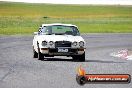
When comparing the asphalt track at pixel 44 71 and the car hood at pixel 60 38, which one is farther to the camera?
the car hood at pixel 60 38

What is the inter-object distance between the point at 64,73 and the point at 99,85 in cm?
333

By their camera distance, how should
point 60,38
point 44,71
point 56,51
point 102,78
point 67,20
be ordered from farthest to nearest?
point 67,20, point 60,38, point 56,51, point 44,71, point 102,78

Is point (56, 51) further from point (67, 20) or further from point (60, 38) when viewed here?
point (67, 20)

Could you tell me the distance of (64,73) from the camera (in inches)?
666

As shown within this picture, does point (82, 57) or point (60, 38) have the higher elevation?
point (60, 38)

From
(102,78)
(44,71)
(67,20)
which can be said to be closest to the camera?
(102,78)

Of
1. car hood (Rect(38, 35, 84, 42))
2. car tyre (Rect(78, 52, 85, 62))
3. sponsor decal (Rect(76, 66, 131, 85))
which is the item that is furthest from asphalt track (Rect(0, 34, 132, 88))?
sponsor decal (Rect(76, 66, 131, 85))

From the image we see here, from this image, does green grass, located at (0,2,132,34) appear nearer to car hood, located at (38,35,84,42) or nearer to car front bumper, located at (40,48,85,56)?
car hood, located at (38,35,84,42)

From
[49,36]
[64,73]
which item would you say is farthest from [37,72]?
[49,36]

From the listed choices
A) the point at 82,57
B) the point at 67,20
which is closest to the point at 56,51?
the point at 82,57

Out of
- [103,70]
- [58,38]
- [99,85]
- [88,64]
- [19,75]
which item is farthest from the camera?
[58,38]

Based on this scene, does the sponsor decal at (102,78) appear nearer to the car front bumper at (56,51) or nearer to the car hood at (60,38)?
the car front bumper at (56,51)

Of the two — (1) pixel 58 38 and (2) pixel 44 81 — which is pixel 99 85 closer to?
(2) pixel 44 81

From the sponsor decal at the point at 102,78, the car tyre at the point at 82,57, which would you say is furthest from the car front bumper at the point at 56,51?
the sponsor decal at the point at 102,78
